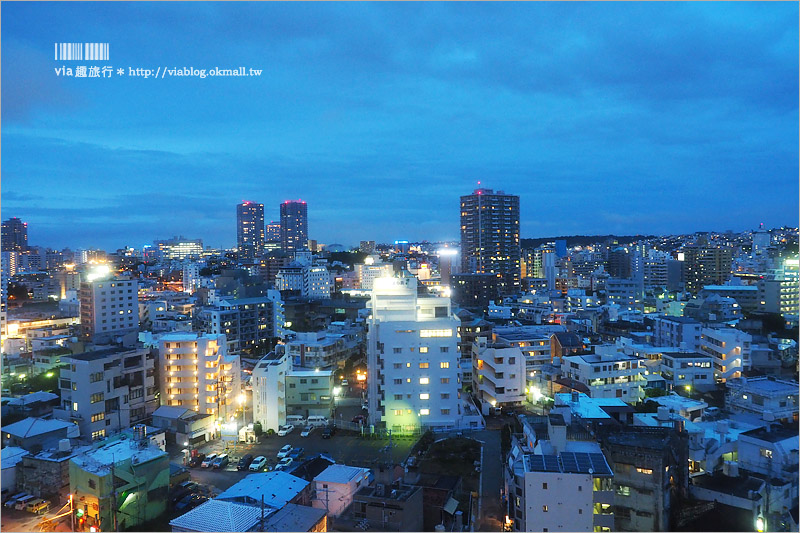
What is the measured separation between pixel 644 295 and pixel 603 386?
15040 millimetres

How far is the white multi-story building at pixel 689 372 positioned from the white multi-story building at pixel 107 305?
13.7 m

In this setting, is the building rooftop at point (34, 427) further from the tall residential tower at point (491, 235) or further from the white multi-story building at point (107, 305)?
the tall residential tower at point (491, 235)


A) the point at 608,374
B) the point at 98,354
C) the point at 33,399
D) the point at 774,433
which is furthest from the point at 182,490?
the point at 774,433

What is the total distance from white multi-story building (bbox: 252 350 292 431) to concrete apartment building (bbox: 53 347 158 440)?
2.12 m

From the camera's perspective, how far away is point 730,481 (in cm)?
620

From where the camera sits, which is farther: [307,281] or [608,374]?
[307,281]

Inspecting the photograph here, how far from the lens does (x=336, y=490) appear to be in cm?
637

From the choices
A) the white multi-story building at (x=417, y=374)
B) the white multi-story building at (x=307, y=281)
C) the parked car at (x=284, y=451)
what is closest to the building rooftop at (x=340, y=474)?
the parked car at (x=284, y=451)

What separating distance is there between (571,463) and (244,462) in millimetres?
4838

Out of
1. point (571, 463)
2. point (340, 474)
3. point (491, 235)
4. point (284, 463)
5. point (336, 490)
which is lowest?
point (284, 463)

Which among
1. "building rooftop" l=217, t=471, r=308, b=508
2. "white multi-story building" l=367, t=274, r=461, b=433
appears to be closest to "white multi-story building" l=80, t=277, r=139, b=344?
"white multi-story building" l=367, t=274, r=461, b=433

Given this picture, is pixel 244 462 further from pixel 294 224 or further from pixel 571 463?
pixel 294 224

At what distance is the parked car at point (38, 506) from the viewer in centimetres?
683

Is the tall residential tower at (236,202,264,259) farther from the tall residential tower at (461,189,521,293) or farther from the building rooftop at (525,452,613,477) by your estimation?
the building rooftop at (525,452,613,477)
